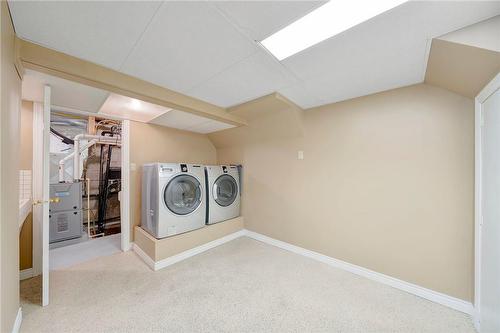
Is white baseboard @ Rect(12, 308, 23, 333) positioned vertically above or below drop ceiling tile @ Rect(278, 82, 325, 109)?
below

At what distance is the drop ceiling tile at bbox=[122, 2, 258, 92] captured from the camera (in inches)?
42.1

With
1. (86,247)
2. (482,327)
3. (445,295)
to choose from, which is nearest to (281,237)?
(445,295)

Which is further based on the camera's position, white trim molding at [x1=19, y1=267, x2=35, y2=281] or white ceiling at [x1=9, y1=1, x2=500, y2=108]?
white trim molding at [x1=19, y1=267, x2=35, y2=281]

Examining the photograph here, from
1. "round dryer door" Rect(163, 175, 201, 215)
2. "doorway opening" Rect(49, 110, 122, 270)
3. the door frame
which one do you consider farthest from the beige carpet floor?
"doorway opening" Rect(49, 110, 122, 270)

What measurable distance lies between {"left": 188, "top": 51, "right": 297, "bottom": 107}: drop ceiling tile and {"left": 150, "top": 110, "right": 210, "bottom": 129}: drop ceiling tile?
437 mm

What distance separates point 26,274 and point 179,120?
2.53 m

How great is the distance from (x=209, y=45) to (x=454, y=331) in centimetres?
286

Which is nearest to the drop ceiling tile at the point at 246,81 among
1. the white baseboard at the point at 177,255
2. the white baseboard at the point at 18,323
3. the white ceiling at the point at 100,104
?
the white ceiling at the point at 100,104

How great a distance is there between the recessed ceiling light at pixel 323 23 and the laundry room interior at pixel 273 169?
2 centimetres

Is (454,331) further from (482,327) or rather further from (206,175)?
(206,175)

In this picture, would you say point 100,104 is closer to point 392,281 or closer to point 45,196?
point 45,196

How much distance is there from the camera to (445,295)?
1.69m

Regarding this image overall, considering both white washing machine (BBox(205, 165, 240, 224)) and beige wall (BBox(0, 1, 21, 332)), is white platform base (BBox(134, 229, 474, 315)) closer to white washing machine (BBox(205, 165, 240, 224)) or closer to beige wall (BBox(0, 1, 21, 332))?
white washing machine (BBox(205, 165, 240, 224))

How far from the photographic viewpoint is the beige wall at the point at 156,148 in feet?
9.51
